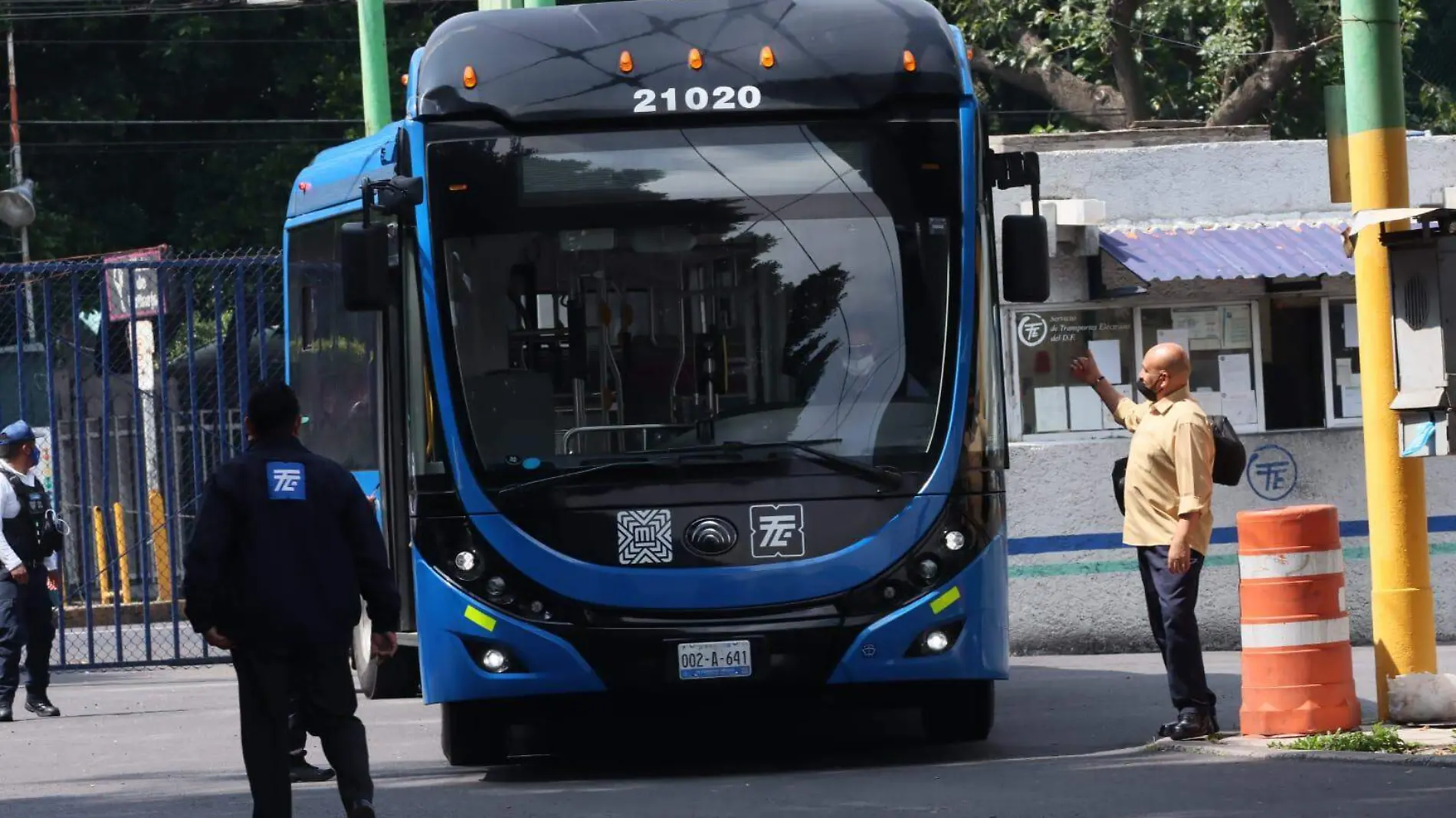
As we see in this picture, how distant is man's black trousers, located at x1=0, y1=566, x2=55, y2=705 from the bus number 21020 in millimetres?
5653

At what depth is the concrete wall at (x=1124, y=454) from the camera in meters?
14.7

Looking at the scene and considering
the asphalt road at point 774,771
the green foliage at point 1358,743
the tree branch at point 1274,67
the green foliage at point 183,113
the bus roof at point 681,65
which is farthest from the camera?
the green foliage at point 183,113

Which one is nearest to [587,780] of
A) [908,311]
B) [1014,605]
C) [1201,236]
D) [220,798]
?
[220,798]

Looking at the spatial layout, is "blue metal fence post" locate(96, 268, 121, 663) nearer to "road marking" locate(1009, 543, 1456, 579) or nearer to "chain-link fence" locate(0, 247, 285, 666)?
"chain-link fence" locate(0, 247, 285, 666)

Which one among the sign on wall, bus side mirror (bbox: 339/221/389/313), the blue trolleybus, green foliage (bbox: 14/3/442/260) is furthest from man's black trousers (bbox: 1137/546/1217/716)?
green foliage (bbox: 14/3/442/260)

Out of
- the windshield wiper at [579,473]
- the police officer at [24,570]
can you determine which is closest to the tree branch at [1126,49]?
the police officer at [24,570]

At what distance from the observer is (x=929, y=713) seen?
10.2 m

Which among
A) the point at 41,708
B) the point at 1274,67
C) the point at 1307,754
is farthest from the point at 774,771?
the point at 1274,67

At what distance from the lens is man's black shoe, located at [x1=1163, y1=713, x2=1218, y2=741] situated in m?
9.86

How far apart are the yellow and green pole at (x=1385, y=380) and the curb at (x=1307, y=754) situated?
0.80m

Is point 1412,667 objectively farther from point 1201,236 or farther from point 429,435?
point 1201,236

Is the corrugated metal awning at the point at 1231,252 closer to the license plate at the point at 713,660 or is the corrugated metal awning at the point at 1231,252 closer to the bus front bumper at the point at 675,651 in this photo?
the bus front bumper at the point at 675,651

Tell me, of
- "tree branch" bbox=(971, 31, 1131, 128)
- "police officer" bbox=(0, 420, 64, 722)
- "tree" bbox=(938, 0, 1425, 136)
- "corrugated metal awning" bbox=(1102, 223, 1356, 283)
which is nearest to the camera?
"police officer" bbox=(0, 420, 64, 722)

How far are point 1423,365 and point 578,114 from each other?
3.49 meters
